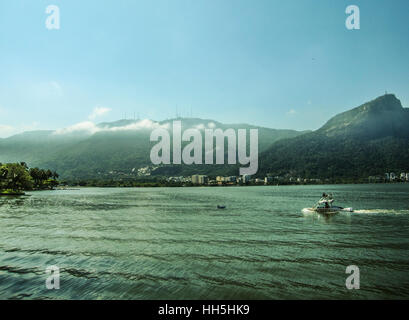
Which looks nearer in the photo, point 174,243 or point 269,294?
point 269,294

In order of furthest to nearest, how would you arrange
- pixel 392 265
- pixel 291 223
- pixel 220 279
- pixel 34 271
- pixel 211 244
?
pixel 291 223, pixel 211 244, pixel 392 265, pixel 34 271, pixel 220 279

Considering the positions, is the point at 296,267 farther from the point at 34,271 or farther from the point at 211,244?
the point at 34,271

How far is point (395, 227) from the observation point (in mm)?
35344

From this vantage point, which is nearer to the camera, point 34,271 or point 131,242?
point 34,271

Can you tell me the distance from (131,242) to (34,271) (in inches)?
386

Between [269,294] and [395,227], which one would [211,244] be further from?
[395,227]

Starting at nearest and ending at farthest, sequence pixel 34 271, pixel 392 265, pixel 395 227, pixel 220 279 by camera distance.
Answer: pixel 220 279, pixel 34 271, pixel 392 265, pixel 395 227
